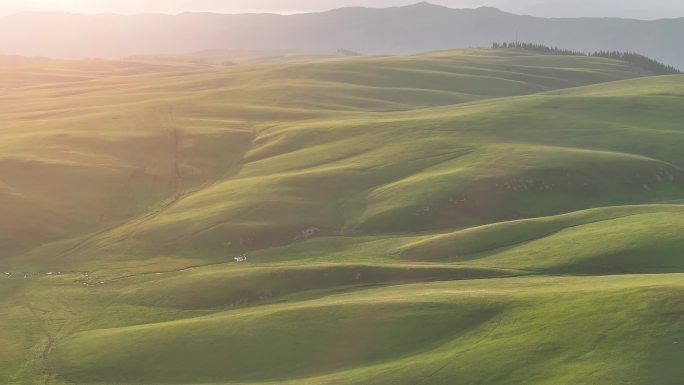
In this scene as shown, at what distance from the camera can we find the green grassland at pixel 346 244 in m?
46.4

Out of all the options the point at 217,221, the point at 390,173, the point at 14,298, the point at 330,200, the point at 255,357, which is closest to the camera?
the point at 255,357

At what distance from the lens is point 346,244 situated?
85.9m

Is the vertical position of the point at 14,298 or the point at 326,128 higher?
the point at 326,128

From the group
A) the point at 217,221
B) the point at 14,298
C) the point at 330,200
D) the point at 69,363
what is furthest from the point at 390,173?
the point at 69,363

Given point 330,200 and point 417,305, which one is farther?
point 330,200

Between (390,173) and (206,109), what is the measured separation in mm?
73737

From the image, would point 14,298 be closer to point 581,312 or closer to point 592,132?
point 581,312

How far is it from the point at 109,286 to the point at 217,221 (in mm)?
20022

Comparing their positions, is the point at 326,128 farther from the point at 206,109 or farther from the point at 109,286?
the point at 109,286

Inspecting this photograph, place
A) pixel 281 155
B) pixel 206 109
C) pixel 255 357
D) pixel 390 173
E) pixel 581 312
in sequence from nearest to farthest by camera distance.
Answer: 1. pixel 581 312
2. pixel 255 357
3. pixel 390 173
4. pixel 281 155
5. pixel 206 109

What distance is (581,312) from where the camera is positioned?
148 feet

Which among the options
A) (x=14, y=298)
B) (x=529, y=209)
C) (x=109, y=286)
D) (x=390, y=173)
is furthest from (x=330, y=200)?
(x=14, y=298)

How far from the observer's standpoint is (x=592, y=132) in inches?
5236

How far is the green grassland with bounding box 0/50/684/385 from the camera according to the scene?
46406 mm
